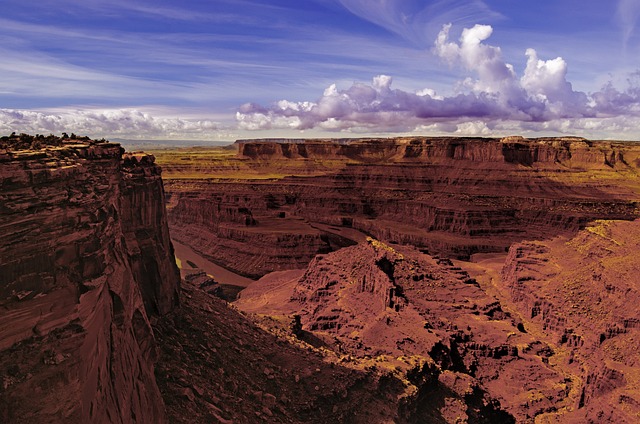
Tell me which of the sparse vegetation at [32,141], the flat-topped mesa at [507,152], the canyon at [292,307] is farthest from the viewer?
the flat-topped mesa at [507,152]

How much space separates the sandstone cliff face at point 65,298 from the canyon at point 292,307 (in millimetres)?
34

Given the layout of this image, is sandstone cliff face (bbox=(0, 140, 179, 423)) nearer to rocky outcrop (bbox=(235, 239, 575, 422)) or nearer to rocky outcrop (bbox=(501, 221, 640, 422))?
rocky outcrop (bbox=(235, 239, 575, 422))

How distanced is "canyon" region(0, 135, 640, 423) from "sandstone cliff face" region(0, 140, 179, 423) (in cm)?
3

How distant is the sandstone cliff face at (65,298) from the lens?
7766mm

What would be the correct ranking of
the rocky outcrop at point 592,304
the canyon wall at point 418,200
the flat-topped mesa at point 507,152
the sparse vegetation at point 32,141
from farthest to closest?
1. the flat-topped mesa at point 507,152
2. the canyon wall at point 418,200
3. the rocky outcrop at point 592,304
4. the sparse vegetation at point 32,141

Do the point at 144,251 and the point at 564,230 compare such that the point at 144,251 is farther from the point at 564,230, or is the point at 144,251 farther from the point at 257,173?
the point at 257,173

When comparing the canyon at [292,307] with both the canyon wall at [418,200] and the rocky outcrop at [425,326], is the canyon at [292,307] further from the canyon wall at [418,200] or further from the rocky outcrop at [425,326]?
the canyon wall at [418,200]

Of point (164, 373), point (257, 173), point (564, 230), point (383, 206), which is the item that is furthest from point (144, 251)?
point (257, 173)

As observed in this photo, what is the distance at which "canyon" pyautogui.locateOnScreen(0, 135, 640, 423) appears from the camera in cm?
833

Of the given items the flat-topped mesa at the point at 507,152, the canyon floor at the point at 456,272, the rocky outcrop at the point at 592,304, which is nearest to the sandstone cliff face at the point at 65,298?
the canyon floor at the point at 456,272

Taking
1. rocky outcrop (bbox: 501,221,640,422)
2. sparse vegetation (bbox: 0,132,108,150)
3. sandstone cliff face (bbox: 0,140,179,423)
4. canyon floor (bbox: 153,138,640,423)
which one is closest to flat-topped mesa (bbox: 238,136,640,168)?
canyon floor (bbox: 153,138,640,423)

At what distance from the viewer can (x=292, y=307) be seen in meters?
39.0

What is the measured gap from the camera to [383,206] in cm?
10150

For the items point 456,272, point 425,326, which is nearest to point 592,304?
point 456,272
